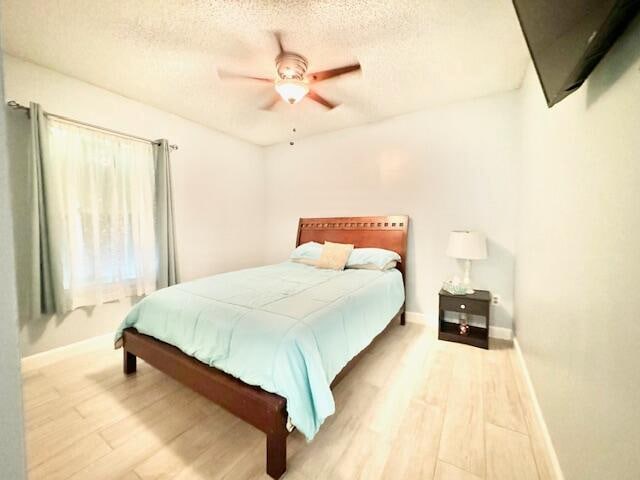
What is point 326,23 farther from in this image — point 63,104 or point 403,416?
point 403,416

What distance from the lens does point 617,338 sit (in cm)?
88

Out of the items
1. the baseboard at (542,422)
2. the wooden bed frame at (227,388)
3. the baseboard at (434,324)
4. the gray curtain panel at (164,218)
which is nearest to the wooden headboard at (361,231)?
the baseboard at (434,324)

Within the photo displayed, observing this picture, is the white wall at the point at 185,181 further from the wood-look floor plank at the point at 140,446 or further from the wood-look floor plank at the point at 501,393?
the wood-look floor plank at the point at 501,393

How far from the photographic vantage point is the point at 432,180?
10.5 feet

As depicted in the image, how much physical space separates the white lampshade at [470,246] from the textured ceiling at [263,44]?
1492 mm

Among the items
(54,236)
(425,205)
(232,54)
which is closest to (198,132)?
(232,54)

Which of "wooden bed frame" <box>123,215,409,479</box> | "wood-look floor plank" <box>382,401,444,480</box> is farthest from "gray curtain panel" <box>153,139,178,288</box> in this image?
"wood-look floor plank" <box>382,401,444,480</box>

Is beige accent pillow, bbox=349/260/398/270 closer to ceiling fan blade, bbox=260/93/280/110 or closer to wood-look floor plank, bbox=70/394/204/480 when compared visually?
ceiling fan blade, bbox=260/93/280/110

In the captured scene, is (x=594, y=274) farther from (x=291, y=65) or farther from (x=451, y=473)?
(x=291, y=65)

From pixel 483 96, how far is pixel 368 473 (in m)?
3.46

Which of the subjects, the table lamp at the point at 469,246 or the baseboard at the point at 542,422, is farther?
the table lamp at the point at 469,246

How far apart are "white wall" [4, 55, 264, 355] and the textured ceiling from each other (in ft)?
0.53

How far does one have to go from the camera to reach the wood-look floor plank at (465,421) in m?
1.42

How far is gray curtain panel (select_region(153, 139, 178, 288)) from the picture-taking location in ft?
10.1
